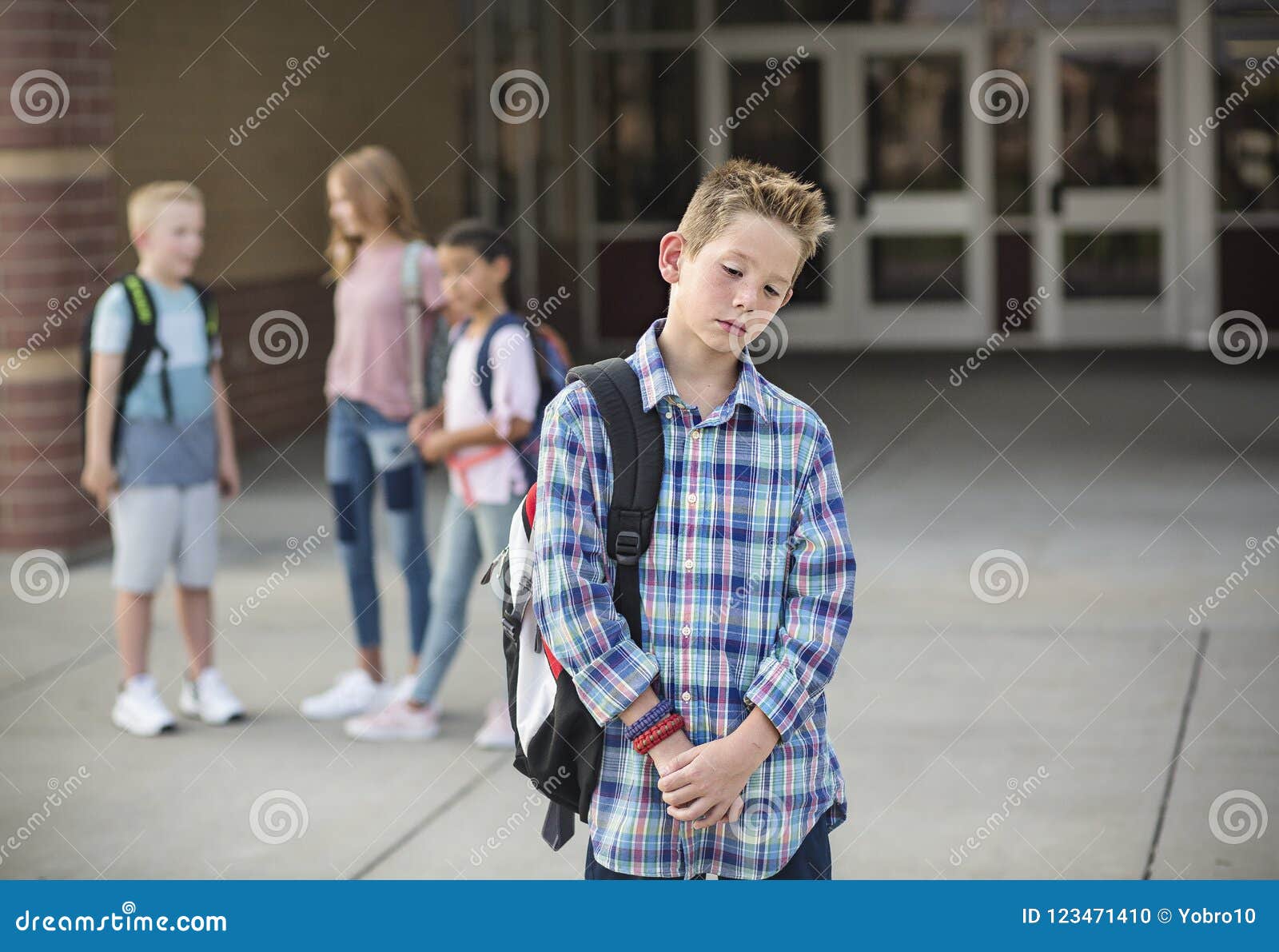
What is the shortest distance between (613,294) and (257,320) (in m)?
6.18

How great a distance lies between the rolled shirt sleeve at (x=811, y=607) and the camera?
262cm

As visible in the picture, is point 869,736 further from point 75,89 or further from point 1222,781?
point 75,89

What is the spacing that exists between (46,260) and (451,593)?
4073 mm

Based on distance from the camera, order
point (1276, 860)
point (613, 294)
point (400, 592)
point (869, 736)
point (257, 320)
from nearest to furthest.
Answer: point (1276, 860), point (869, 736), point (400, 592), point (257, 320), point (613, 294)

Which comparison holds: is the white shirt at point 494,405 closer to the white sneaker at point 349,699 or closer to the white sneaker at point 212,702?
the white sneaker at point 349,699

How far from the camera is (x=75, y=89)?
29.7 feet

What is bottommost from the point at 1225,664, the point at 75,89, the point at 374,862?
the point at 374,862

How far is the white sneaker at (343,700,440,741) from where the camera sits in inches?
227

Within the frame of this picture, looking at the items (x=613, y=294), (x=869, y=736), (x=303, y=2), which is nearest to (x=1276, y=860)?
(x=869, y=736)

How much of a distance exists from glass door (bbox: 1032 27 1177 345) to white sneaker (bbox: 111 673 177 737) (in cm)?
1301

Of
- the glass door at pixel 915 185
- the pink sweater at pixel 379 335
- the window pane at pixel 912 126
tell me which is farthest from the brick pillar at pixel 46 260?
the window pane at pixel 912 126

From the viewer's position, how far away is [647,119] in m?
17.8

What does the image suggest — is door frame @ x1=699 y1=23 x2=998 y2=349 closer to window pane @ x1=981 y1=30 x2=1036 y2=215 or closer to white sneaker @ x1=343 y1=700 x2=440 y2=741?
window pane @ x1=981 y1=30 x2=1036 y2=215

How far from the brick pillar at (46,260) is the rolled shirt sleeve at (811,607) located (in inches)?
269
